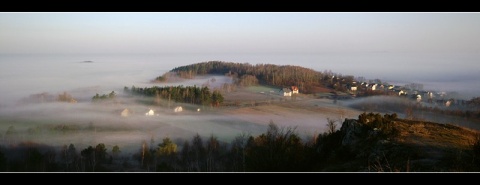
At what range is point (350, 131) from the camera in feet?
28.0

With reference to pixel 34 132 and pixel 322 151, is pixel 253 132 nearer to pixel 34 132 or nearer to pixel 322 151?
pixel 322 151

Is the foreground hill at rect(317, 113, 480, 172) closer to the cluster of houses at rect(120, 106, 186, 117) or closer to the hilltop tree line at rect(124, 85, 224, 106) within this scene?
the hilltop tree line at rect(124, 85, 224, 106)

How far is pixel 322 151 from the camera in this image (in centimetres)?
797

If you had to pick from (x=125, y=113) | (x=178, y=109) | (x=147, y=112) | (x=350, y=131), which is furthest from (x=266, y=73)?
(x=125, y=113)

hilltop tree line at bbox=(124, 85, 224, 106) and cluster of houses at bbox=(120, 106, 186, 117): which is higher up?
hilltop tree line at bbox=(124, 85, 224, 106)

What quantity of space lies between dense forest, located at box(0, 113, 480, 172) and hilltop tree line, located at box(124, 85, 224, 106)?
81 centimetres

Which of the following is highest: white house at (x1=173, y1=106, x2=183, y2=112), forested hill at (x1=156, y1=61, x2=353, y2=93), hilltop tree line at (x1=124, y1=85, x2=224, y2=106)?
forested hill at (x1=156, y1=61, x2=353, y2=93)

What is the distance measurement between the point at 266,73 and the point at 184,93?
187cm

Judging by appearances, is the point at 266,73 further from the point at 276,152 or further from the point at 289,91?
the point at 276,152

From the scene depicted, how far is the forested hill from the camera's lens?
26.3 feet

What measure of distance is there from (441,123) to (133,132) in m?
6.74

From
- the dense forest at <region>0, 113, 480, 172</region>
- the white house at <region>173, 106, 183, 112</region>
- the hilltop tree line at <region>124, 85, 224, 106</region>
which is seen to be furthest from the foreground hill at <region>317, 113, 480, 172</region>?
the white house at <region>173, 106, 183, 112</region>

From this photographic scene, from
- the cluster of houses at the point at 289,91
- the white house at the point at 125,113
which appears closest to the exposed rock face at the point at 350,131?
the cluster of houses at the point at 289,91
